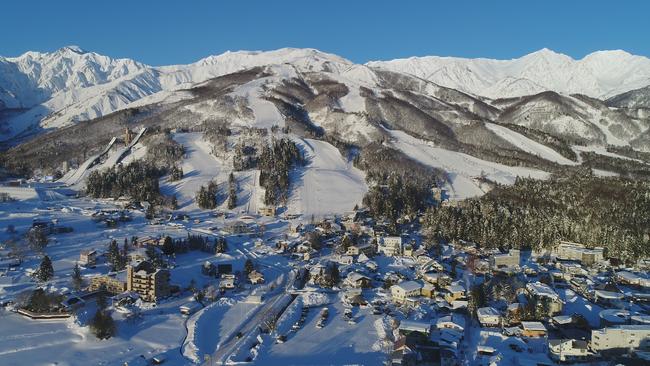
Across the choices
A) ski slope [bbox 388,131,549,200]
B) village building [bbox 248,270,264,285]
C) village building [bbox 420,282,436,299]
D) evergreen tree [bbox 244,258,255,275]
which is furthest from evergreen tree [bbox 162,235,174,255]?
ski slope [bbox 388,131,549,200]

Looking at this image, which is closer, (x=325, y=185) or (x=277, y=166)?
(x=325, y=185)

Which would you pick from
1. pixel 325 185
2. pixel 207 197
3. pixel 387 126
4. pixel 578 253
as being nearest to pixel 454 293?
pixel 578 253

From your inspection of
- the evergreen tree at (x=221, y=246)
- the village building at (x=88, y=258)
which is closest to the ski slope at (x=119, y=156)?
the evergreen tree at (x=221, y=246)

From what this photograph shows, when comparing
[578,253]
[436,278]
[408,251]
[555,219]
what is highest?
[555,219]

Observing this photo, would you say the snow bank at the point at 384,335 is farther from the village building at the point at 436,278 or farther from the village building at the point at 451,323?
the village building at the point at 436,278

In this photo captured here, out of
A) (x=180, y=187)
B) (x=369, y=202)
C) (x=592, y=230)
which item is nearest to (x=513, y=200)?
(x=592, y=230)

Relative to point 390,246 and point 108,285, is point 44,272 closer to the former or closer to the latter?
point 108,285

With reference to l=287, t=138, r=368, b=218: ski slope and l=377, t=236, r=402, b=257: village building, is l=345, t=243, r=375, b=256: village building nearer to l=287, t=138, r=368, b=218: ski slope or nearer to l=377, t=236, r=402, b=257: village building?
l=377, t=236, r=402, b=257: village building

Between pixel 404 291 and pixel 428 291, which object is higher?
pixel 404 291
